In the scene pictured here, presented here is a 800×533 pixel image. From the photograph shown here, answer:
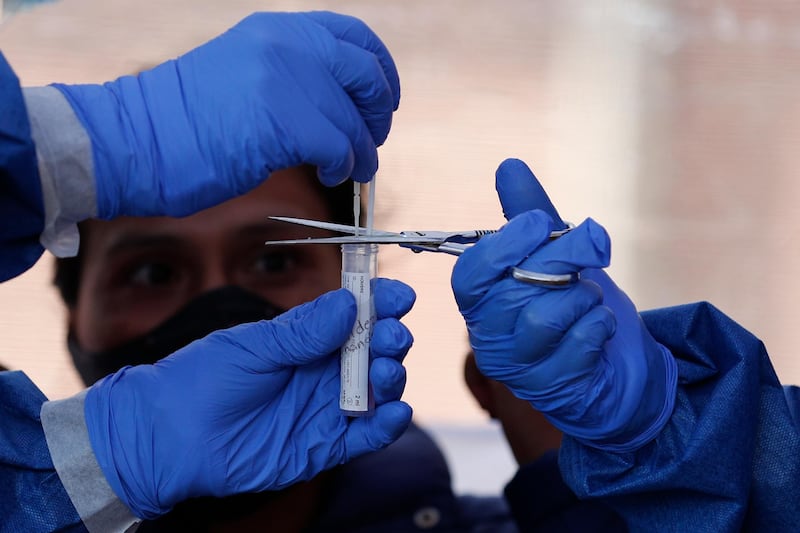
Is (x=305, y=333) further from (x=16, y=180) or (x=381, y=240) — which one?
(x=16, y=180)

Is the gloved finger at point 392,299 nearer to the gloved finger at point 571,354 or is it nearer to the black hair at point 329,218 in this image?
the gloved finger at point 571,354

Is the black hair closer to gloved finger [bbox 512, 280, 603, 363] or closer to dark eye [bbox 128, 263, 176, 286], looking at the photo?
dark eye [bbox 128, 263, 176, 286]

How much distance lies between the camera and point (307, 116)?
999 mm

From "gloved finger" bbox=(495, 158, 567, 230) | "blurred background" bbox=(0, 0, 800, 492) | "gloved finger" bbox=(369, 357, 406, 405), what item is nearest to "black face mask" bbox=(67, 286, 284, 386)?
"blurred background" bbox=(0, 0, 800, 492)

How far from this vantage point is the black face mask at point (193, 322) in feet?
5.47

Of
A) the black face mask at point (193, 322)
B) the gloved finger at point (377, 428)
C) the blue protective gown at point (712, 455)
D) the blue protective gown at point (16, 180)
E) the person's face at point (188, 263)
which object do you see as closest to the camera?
the blue protective gown at point (16, 180)

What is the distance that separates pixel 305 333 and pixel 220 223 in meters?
0.73

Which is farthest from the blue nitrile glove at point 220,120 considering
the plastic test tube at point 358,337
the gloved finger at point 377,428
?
the gloved finger at point 377,428

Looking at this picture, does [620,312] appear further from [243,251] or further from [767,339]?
[767,339]

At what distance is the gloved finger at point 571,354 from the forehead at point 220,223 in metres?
0.90

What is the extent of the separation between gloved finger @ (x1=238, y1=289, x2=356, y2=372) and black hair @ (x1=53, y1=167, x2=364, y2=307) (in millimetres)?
752

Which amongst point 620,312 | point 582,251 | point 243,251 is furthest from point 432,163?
point 582,251

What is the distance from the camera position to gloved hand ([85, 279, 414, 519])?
3.68 feet

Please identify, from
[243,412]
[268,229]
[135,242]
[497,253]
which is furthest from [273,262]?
[497,253]
